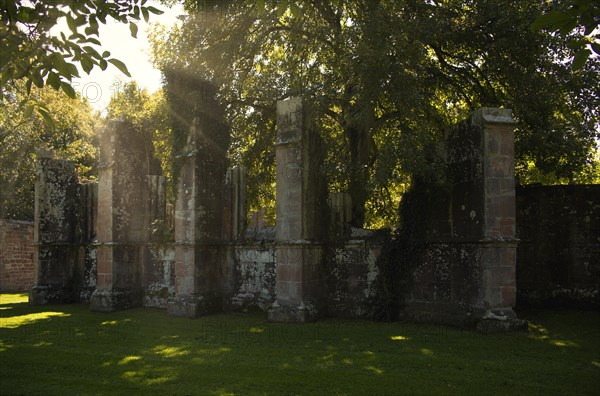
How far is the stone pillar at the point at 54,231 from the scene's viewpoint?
15.4m

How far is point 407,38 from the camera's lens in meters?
11.2

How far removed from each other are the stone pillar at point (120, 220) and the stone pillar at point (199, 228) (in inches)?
83.7

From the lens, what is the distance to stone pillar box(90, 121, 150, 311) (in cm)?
1349

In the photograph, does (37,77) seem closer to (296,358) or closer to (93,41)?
(93,41)

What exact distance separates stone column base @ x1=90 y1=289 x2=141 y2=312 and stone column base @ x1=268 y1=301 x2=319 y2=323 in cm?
476

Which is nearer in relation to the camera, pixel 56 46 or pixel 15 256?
pixel 56 46

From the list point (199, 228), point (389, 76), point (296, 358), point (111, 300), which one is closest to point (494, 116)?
point (389, 76)

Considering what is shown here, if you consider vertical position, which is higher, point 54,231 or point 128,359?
point 54,231

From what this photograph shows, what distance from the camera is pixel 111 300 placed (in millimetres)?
13195

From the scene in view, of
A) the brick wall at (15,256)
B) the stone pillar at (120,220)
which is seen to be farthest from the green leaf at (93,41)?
the brick wall at (15,256)

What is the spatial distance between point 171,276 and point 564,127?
1059cm

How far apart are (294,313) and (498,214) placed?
14.9 feet

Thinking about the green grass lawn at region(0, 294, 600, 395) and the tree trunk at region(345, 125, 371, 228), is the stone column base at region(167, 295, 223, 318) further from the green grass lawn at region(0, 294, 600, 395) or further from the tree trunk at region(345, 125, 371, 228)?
the tree trunk at region(345, 125, 371, 228)

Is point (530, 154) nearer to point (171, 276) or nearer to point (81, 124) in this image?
point (171, 276)
